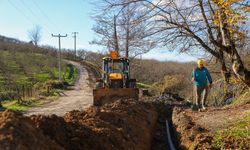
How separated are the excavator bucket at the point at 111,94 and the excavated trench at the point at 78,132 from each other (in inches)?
245

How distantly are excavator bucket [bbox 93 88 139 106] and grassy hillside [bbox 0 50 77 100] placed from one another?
17.0 metres

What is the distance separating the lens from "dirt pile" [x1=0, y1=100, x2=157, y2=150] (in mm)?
4266

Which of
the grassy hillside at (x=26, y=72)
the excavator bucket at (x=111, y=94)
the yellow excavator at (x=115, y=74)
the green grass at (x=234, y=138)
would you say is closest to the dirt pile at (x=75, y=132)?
the green grass at (x=234, y=138)

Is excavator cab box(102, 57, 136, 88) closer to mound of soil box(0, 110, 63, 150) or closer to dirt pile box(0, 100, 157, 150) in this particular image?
dirt pile box(0, 100, 157, 150)

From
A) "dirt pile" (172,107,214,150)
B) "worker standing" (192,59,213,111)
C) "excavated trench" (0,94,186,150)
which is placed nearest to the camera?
"excavated trench" (0,94,186,150)

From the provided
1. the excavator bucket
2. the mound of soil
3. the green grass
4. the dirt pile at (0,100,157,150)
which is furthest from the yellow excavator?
the mound of soil

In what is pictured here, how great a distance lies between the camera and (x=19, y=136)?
13.6ft

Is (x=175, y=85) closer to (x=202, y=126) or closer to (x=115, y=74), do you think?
(x=115, y=74)

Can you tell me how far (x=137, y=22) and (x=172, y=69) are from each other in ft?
109

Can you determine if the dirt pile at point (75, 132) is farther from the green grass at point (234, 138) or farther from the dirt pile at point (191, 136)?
the green grass at point (234, 138)

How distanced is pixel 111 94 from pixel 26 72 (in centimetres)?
3690

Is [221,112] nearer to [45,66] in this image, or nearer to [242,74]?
[242,74]

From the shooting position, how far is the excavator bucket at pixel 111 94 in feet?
59.2

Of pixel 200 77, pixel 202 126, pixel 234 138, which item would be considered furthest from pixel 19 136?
pixel 200 77
